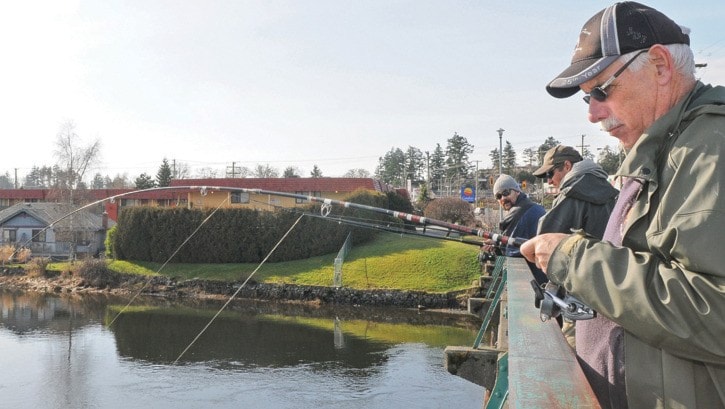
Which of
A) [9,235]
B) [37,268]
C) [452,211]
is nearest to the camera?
[37,268]

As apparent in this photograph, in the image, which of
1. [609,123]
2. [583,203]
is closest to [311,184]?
[583,203]

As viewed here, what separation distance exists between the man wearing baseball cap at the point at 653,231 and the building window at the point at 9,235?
182ft

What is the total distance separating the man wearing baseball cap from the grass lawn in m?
29.0

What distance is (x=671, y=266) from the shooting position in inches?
53.6

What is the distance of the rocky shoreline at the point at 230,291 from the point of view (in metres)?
30.2

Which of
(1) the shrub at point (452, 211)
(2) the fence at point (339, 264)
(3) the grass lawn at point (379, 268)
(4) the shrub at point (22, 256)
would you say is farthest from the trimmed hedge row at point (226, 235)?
(4) the shrub at point (22, 256)

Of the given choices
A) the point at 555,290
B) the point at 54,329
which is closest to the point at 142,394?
the point at 54,329

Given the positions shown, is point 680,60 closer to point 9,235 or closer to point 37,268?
point 37,268

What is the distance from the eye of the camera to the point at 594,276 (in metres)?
1.46

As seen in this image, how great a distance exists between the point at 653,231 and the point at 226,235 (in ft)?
124

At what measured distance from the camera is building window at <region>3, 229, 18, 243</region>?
4938cm

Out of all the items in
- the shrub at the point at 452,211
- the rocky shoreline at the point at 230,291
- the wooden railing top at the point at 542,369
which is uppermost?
the shrub at the point at 452,211

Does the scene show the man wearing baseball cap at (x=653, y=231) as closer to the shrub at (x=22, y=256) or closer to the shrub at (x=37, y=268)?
the shrub at (x=37, y=268)

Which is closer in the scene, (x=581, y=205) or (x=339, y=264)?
(x=581, y=205)
